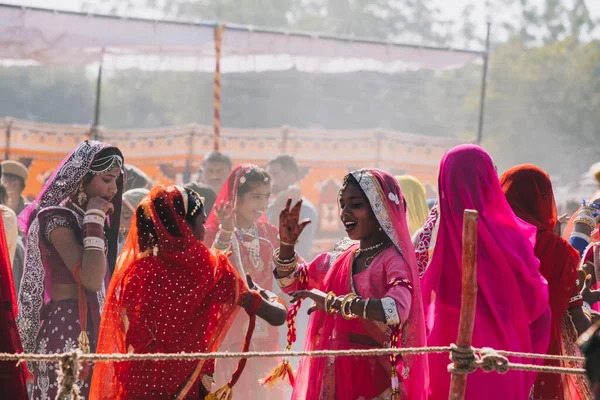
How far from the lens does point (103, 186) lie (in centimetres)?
577

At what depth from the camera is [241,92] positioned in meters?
42.6

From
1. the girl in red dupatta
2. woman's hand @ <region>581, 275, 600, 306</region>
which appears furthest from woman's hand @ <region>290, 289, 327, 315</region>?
woman's hand @ <region>581, 275, 600, 306</region>

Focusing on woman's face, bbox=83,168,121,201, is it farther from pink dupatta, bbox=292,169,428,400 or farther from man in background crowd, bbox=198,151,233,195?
man in background crowd, bbox=198,151,233,195

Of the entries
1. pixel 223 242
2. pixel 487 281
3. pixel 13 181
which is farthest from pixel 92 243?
pixel 13 181

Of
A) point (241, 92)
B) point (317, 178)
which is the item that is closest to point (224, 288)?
point (317, 178)

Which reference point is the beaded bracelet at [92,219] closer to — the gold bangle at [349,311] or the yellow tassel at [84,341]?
the yellow tassel at [84,341]

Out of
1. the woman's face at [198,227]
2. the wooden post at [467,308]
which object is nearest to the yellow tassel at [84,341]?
the woman's face at [198,227]

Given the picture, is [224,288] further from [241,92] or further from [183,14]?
[183,14]

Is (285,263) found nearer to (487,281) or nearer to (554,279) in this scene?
(487,281)

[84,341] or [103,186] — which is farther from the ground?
[103,186]

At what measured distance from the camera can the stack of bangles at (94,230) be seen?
18.0ft

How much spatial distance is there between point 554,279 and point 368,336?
1.37 metres

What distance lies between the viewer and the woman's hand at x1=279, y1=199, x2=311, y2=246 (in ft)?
14.8

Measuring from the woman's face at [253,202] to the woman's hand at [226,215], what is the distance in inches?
3.1
